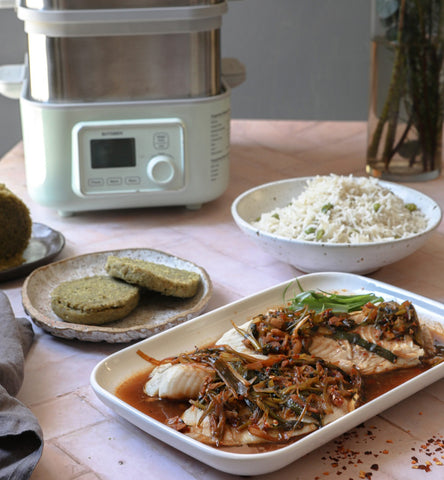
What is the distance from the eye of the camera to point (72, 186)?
1522 mm

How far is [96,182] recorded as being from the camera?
5.01ft

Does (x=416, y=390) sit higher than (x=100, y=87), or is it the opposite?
(x=100, y=87)

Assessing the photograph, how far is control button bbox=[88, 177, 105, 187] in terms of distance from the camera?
1.52m

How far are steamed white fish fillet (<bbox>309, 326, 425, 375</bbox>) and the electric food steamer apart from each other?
68cm

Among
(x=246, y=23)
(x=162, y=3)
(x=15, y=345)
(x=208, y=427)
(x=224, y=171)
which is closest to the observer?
(x=208, y=427)

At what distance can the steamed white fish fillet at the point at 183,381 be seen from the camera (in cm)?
86

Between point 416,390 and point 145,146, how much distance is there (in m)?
0.81

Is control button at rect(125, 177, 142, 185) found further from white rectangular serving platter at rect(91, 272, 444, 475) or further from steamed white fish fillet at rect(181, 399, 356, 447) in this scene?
steamed white fish fillet at rect(181, 399, 356, 447)

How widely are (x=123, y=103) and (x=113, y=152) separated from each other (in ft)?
0.33

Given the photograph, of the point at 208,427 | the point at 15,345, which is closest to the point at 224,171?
the point at 15,345

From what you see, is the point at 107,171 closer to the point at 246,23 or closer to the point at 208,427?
the point at 208,427

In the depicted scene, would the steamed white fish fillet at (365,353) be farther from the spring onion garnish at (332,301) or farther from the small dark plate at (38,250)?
the small dark plate at (38,250)

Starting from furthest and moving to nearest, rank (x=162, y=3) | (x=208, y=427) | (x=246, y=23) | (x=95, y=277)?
(x=246, y=23) → (x=162, y=3) → (x=95, y=277) → (x=208, y=427)


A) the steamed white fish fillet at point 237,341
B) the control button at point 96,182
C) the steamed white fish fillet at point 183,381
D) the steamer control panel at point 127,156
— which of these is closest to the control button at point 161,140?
the steamer control panel at point 127,156
